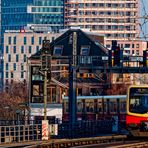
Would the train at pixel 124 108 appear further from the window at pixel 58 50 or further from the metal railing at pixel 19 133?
the window at pixel 58 50

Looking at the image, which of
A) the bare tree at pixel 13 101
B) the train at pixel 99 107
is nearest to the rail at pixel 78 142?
the train at pixel 99 107

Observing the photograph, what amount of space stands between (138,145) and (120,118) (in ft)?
91.3

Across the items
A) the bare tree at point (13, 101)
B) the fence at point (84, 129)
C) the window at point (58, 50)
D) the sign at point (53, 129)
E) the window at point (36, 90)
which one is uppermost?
the window at point (58, 50)

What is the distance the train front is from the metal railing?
22.1ft

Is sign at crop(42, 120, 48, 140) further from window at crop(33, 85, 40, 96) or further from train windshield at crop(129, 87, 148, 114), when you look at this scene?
window at crop(33, 85, 40, 96)

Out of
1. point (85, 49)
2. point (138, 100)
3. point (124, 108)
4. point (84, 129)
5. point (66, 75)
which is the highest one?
point (85, 49)

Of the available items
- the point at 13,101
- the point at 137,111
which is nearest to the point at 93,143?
the point at 137,111

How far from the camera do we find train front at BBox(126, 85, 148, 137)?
60.4 meters

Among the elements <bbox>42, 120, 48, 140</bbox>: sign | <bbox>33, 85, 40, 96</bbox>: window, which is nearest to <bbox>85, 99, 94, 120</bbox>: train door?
<bbox>33, 85, 40, 96</bbox>: window

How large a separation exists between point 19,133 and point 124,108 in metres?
13.4

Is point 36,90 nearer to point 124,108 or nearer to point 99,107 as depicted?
point 99,107

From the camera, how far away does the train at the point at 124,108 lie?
60.5m

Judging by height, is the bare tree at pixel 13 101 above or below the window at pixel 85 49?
below

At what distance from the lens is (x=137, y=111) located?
199 ft
